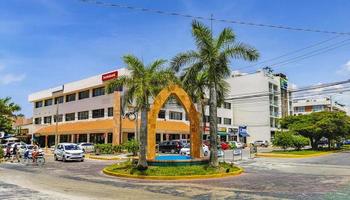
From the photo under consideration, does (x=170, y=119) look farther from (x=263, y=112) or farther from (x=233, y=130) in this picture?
(x=263, y=112)

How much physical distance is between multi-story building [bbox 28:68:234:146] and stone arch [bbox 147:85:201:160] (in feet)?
75.1

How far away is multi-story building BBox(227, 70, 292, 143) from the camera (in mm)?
88438

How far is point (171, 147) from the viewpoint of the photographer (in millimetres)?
48156

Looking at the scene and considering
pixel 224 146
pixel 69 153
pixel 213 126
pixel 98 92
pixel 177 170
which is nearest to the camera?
pixel 177 170

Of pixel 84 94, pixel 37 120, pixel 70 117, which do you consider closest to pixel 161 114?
pixel 84 94

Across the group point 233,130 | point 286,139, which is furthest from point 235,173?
point 233,130

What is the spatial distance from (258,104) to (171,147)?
45989 mm

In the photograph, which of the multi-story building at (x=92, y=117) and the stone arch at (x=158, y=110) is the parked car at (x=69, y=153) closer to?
the multi-story building at (x=92, y=117)

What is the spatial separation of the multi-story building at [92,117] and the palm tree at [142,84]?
24827 millimetres

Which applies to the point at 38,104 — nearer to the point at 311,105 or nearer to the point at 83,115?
the point at 83,115

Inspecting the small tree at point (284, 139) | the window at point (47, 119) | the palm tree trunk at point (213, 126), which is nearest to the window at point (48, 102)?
the window at point (47, 119)

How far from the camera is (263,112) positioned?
292 ft

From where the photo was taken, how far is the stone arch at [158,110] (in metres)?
25.8

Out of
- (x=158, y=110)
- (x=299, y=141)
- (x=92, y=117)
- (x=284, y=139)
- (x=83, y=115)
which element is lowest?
(x=299, y=141)
